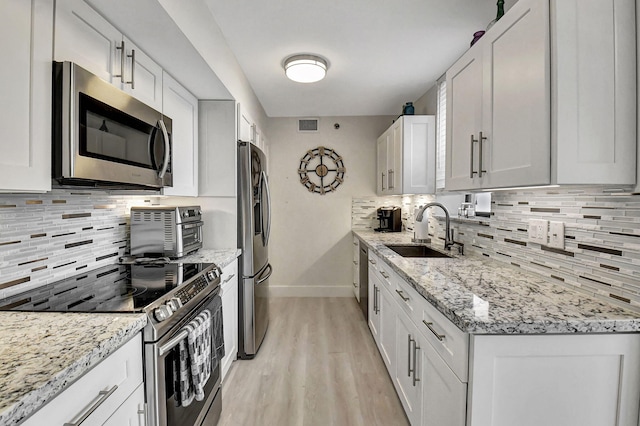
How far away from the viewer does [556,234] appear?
150 centimetres

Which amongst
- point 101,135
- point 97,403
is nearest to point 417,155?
point 101,135

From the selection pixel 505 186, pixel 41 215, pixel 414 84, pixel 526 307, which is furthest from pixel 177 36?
pixel 414 84

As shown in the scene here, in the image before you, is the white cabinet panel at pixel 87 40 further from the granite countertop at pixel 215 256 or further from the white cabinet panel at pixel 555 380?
the white cabinet panel at pixel 555 380

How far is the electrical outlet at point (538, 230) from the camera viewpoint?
156 cm

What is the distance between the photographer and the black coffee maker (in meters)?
4.10

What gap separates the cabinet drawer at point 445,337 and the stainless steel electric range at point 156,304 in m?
1.04

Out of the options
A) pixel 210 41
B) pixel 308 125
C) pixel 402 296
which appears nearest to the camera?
pixel 402 296

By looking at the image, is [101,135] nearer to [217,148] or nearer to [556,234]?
[217,148]

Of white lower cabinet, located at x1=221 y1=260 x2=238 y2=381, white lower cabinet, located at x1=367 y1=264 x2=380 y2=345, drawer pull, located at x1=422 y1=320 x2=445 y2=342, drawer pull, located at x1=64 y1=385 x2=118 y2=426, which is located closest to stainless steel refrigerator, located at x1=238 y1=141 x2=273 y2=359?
white lower cabinet, located at x1=221 y1=260 x2=238 y2=381

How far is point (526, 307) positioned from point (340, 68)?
7.92 feet

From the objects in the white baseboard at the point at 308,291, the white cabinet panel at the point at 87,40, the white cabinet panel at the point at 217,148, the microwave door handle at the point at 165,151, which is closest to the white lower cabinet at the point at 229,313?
the white cabinet panel at the point at 217,148

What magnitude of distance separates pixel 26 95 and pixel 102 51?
1.79 ft

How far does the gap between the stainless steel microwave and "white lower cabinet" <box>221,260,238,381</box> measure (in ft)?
2.89

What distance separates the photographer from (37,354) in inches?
33.2
